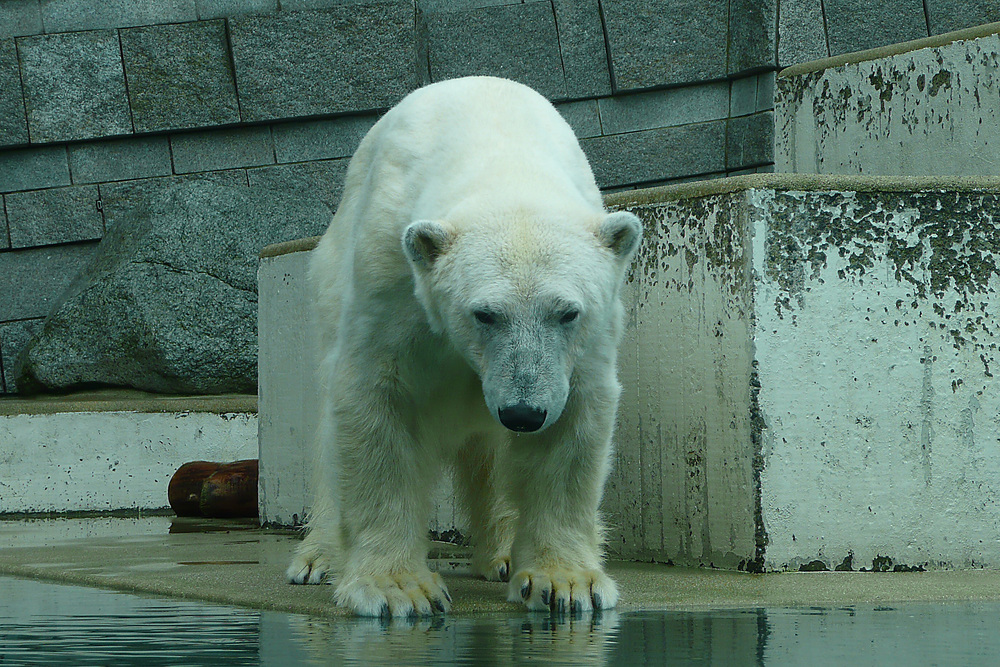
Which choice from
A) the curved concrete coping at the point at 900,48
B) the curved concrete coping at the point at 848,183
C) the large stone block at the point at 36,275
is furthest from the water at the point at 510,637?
the large stone block at the point at 36,275

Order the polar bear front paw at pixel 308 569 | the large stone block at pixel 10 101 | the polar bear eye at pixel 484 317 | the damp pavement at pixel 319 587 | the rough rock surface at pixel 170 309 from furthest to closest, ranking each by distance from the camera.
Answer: the large stone block at pixel 10 101 → the rough rock surface at pixel 170 309 → the polar bear front paw at pixel 308 569 → the damp pavement at pixel 319 587 → the polar bear eye at pixel 484 317

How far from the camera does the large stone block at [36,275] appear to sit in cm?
925

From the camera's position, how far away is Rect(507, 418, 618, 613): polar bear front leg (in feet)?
11.3

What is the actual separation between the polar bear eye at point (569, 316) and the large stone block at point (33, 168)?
7042mm

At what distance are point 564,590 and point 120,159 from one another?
269 inches

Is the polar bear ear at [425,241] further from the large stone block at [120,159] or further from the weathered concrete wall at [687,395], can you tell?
the large stone block at [120,159]

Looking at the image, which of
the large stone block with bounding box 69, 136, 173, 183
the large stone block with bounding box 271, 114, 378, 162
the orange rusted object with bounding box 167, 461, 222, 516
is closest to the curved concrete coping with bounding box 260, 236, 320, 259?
the orange rusted object with bounding box 167, 461, 222, 516

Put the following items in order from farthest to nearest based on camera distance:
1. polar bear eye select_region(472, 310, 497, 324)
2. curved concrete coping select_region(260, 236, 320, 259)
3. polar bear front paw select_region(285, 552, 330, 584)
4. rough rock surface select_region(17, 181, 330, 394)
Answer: rough rock surface select_region(17, 181, 330, 394) < curved concrete coping select_region(260, 236, 320, 259) < polar bear front paw select_region(285, 552, 330, 584) < polar bear eye select_region(472, 310, 497, 324)

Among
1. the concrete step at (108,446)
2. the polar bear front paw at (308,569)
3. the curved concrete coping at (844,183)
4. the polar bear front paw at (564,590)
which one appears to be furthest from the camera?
the concrete step at (108,446)

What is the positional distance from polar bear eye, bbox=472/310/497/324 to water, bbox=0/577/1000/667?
649 mm

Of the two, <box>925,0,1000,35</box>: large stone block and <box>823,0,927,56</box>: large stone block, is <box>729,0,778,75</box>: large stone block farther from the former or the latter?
<box>925,0,1000,35</box>: large stone block

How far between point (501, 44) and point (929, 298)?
5668mm

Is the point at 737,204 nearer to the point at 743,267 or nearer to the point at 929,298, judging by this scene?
the point at 743,267

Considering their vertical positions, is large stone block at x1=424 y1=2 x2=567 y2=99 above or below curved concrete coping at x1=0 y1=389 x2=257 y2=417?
above
